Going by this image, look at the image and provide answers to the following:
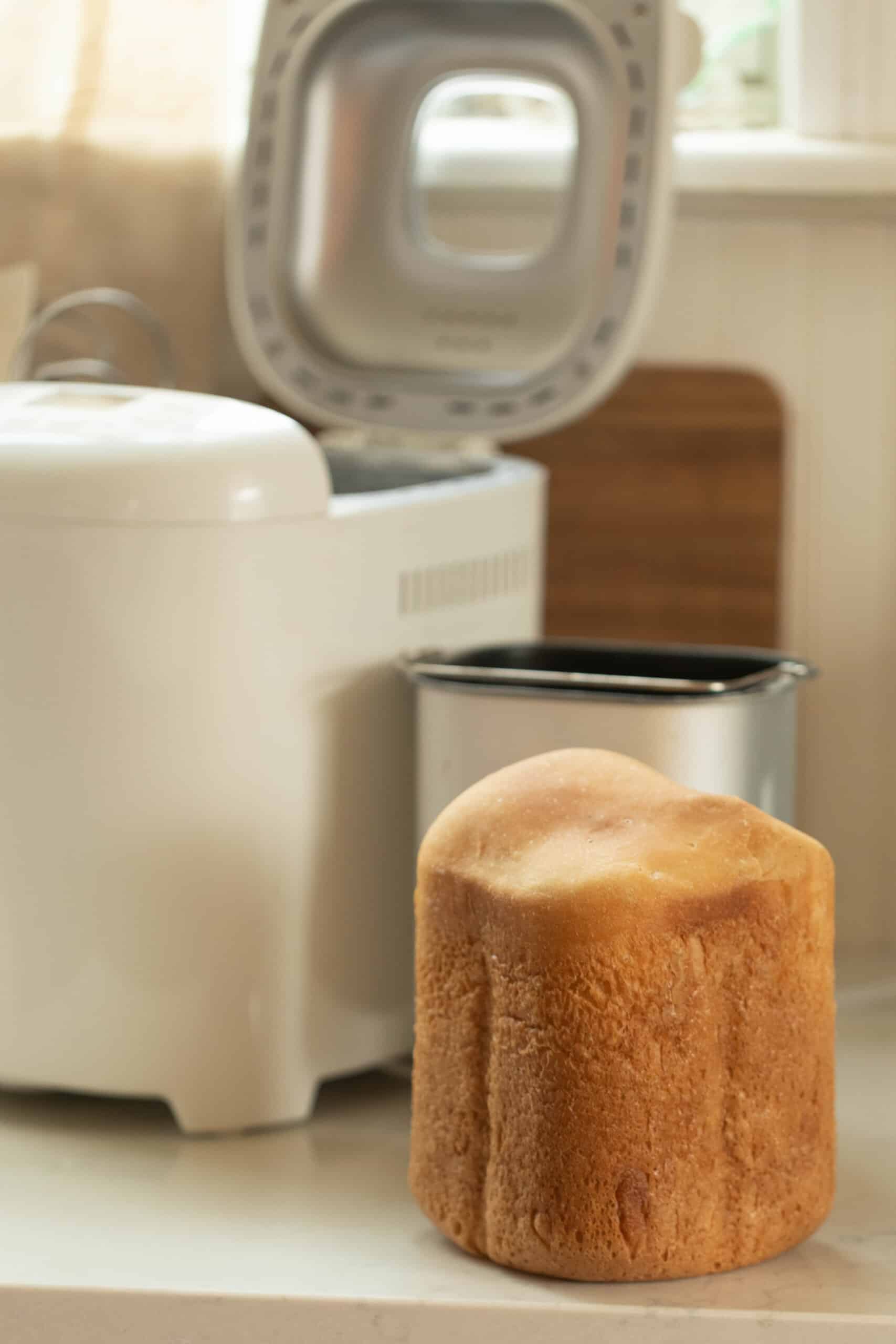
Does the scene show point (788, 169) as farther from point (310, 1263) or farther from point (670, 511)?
point (310, 1263)

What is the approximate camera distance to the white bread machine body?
0.80m

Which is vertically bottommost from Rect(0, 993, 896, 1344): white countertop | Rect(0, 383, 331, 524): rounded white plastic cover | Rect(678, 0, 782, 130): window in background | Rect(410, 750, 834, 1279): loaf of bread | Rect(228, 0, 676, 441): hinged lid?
Rect(0, 993, 896, 1344): white countertop

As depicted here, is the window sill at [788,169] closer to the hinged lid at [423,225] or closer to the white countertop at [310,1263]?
the hinged lid at [423,225]

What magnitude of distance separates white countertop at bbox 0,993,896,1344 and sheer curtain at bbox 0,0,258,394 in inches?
27.1

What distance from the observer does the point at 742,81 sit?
1372mm

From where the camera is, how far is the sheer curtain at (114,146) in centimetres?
129

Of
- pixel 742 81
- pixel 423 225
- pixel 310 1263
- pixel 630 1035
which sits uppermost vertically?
pixel 742 81

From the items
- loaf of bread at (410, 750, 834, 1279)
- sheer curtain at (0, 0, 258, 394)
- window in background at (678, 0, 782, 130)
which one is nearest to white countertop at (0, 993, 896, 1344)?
loaf of bread at (410, 750, 834, 1279)

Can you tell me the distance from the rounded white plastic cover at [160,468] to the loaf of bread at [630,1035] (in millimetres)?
209

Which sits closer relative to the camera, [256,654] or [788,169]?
[256,654]

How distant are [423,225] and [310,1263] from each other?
29.1 inches

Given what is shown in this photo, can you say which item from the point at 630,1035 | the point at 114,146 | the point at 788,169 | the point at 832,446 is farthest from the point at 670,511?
the point at 630,1035

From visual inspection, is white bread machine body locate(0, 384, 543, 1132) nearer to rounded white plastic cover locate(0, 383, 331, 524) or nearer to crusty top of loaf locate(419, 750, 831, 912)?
rounded white plastic cover locate(0, 383, 331, 524)

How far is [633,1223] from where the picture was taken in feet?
2.11
